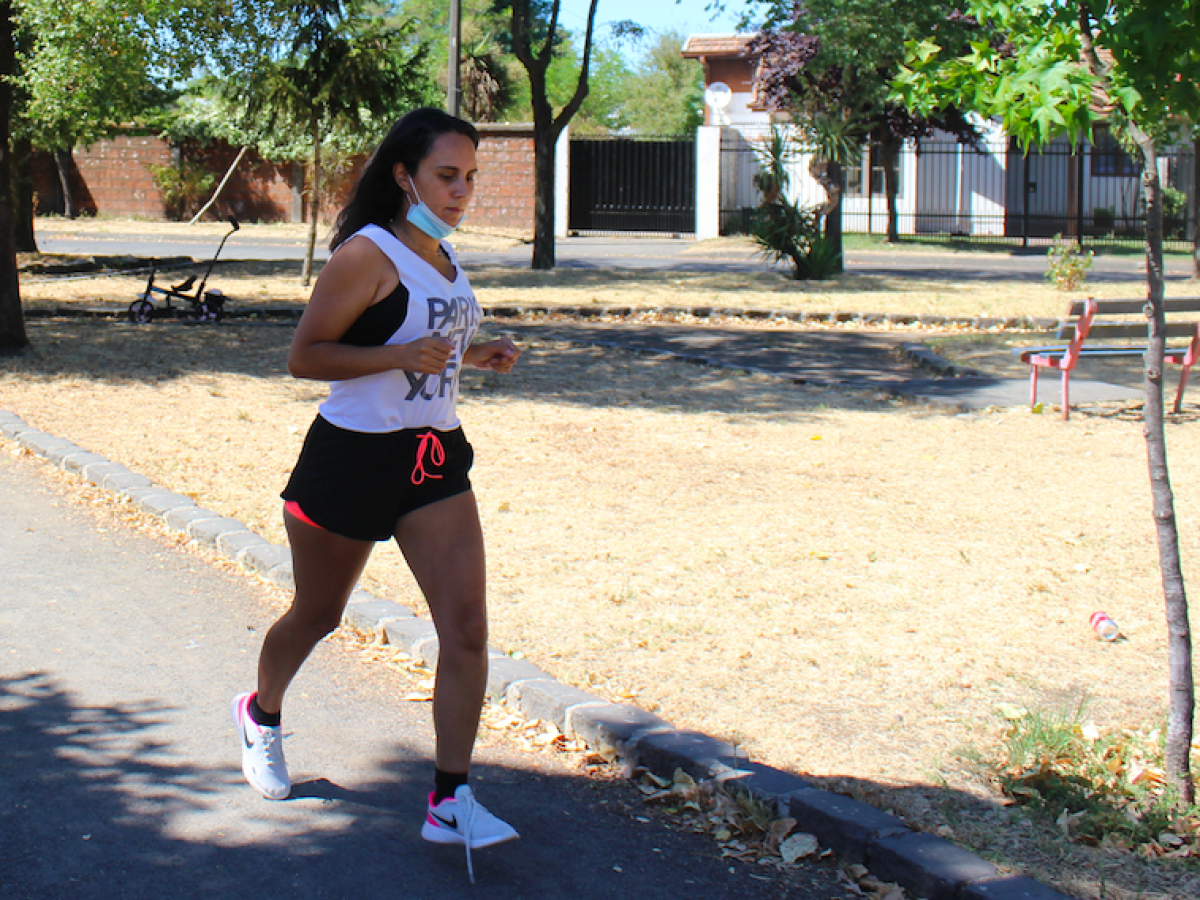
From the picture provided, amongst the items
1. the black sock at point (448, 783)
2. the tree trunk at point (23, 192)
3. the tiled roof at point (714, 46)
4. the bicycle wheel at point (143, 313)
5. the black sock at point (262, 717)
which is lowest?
the black sock at point (448, 783)

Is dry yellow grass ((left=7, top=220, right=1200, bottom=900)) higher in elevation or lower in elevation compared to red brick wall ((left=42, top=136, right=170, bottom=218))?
lower

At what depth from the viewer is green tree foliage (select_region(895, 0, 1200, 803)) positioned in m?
3.22

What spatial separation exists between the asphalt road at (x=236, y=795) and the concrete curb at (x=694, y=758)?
15 cm

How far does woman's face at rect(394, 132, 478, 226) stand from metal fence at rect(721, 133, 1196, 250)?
3063cm

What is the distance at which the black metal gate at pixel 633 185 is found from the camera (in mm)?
34125

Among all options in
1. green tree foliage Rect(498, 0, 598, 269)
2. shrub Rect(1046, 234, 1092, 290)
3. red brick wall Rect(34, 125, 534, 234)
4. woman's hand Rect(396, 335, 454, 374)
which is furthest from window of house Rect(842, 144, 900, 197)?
woman's hand Rect(396, 335, 454, 374)

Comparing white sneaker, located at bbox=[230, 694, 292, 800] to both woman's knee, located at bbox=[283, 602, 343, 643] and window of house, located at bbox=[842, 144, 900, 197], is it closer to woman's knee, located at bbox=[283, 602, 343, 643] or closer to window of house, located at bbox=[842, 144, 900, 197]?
woman's knee, located at bbox=[283, 602, 343, 643]

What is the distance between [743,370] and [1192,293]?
10066mm

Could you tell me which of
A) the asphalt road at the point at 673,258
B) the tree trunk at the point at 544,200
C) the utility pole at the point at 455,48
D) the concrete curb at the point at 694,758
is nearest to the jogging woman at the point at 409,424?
the concrete curb at the point at 694,758

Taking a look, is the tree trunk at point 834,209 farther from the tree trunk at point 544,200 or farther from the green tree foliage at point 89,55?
the green tree foliage at point 89,55

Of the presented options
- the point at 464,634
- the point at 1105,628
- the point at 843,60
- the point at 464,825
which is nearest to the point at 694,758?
the point at 464,825

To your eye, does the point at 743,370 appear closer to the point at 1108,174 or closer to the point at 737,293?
the point at 737,293

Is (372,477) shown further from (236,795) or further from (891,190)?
(891,190)

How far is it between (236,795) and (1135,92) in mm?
3097
